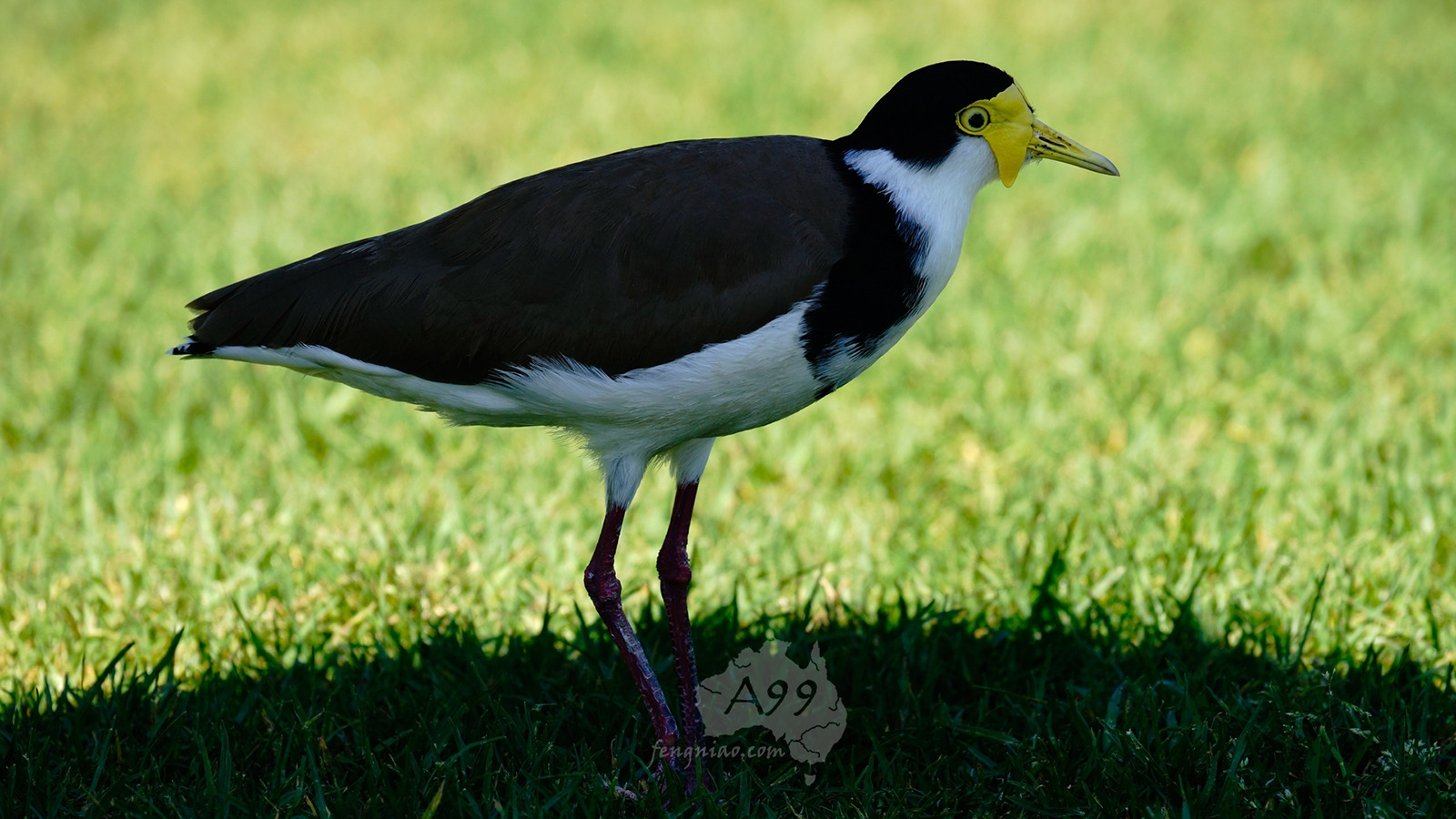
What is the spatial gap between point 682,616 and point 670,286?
0.89m

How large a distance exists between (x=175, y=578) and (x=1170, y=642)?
9.33 feet

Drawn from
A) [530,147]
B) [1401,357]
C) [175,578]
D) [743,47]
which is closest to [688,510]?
[175,578]

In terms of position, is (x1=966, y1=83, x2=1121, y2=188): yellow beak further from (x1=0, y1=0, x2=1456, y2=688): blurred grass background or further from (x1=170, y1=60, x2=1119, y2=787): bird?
(x1=0, y1=0, x2=1456, y2=688): blurred grass background

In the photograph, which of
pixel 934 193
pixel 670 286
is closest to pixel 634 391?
pixel 670 286

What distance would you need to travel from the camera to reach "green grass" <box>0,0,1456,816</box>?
10.4ft

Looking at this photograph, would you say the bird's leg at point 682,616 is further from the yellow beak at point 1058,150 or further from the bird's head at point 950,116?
the yellow beak at point 1058,150

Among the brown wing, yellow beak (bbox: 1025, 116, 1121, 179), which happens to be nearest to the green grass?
the brown wing

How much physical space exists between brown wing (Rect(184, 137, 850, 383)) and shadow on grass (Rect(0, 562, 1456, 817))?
2.92ft

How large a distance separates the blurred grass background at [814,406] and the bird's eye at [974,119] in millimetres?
1382

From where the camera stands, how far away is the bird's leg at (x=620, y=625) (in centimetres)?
322

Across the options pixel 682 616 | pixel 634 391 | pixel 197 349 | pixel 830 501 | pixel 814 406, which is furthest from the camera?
pixel 814 406

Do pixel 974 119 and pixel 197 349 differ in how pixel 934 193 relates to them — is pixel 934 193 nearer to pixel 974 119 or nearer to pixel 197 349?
pixel 974 119

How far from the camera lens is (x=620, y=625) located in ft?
10.8

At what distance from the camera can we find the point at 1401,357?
5555 mm
